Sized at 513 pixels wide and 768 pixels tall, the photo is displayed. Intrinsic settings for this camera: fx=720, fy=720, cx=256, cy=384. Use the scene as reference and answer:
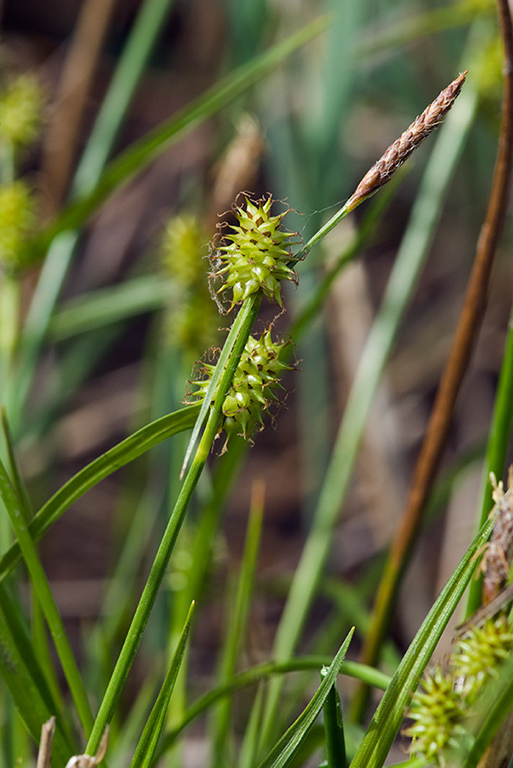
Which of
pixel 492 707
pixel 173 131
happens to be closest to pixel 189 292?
pixel 173 131

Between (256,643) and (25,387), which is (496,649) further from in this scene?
(256,643)

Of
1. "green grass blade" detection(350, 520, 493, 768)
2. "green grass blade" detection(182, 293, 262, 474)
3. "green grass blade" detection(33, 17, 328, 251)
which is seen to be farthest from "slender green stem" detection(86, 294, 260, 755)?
"green grass blade" detection(33, 17, 328, 251)

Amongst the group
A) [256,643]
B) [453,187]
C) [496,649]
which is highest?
[453,187]

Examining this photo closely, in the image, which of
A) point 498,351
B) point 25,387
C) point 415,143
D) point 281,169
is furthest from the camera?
point 498,351

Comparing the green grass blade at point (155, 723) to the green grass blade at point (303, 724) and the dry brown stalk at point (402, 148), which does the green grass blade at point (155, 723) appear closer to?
the green grass blade at point (303, 724)

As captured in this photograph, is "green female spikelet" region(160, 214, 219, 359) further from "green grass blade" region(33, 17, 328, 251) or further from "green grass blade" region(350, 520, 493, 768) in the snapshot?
"green grass blade" region(350, 520, 493, 768)

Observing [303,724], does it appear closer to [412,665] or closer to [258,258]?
[412,665]

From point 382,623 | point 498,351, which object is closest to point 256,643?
point 382,623
